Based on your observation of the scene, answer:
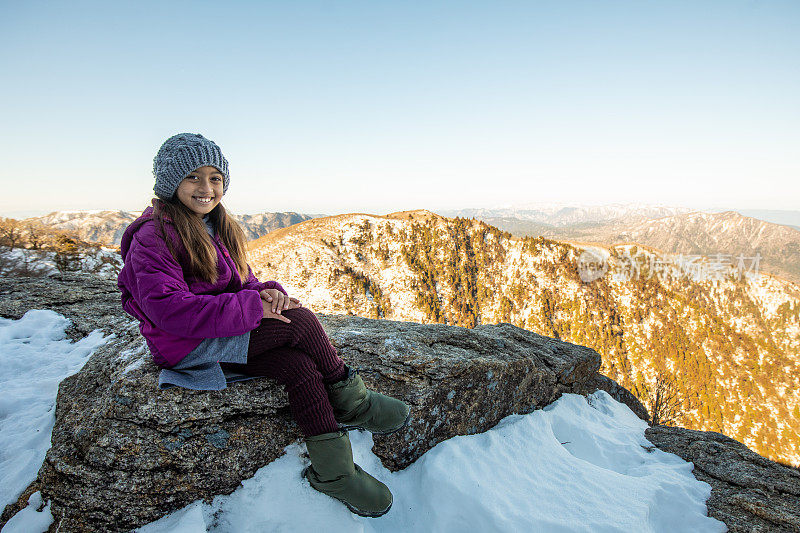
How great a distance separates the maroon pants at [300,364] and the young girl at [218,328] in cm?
1

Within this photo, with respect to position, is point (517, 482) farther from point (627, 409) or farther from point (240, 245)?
point (627, 409)

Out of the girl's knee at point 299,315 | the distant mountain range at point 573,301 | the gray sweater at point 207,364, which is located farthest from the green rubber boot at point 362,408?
the distant mountain range at point 573,301

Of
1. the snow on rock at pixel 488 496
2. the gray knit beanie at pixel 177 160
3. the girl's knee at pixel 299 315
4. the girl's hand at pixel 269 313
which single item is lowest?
the snow on rock at pixel 488 496

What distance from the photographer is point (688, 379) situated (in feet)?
265

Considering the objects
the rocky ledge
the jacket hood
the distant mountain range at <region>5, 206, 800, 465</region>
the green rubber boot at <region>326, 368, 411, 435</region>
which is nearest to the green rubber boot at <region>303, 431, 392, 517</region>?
the green rubber boot at <region>326, 368, 411, 435</region>

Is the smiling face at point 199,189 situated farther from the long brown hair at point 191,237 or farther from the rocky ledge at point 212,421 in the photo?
the rocky ledge at point 212,421

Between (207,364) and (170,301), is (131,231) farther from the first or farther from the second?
(207,364)

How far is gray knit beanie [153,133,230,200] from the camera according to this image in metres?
3.34

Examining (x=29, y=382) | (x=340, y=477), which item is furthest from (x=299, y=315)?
(x=29, y=382)

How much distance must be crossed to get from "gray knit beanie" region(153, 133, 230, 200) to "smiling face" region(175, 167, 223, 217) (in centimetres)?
8

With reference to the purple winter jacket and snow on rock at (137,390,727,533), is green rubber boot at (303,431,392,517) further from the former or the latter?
the purple winter jacket

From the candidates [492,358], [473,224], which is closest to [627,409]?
[492,358]

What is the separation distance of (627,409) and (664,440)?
1.93m

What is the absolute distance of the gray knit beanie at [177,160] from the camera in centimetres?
334
